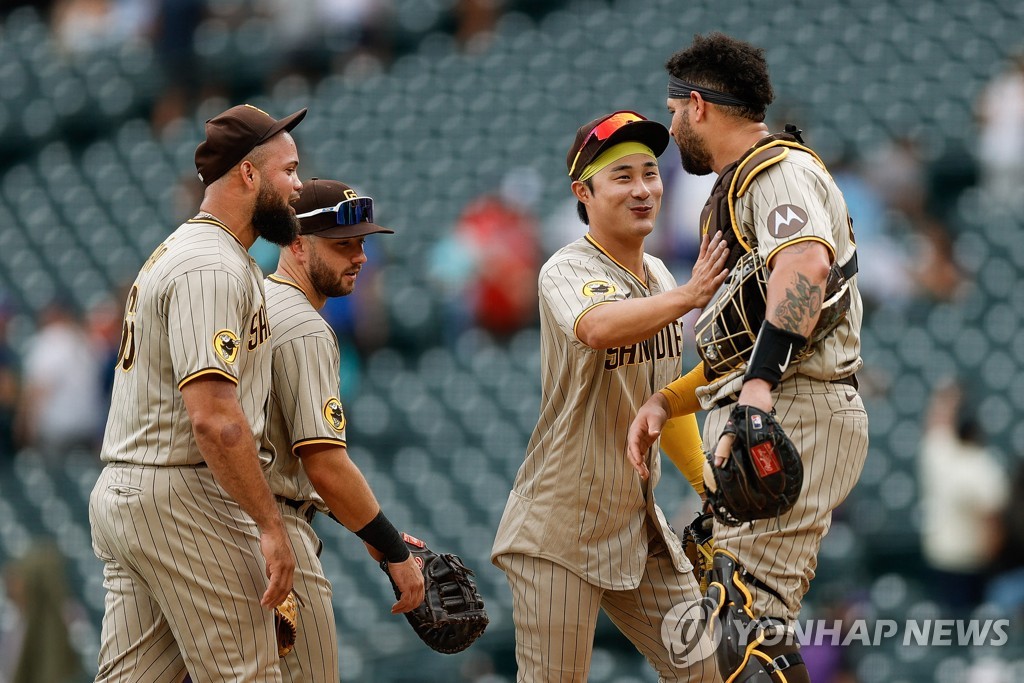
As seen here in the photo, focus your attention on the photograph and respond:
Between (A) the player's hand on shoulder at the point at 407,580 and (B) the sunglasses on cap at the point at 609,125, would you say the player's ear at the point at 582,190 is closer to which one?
(B) the sunglasses on cap at the point at 609,125

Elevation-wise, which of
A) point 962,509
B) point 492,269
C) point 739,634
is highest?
point 739,634

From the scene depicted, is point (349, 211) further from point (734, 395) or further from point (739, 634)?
point (739, 634)

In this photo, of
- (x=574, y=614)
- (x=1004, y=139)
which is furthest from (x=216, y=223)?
(x=1004, y=139)

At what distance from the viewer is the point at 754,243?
3908 millimetres

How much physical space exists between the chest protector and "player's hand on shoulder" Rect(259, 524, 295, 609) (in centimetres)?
129

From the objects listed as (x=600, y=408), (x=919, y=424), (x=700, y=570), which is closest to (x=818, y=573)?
(x=919, y=424)

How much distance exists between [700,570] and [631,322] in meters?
1.09

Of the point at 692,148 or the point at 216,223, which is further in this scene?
the point at 692,148

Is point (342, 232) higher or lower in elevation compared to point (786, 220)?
lower

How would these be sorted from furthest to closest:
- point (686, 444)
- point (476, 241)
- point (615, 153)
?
1. point (476, 241)
2. point (686, 444)
3. point (615, 153)

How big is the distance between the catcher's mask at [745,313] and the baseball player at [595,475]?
0.30 metres

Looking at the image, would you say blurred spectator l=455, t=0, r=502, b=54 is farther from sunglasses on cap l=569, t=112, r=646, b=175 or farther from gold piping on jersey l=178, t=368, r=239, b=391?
gold piping on jersey l=178, t=368, r=239, b=391

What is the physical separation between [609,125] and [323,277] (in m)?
1.02

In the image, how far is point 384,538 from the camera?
161 inches
